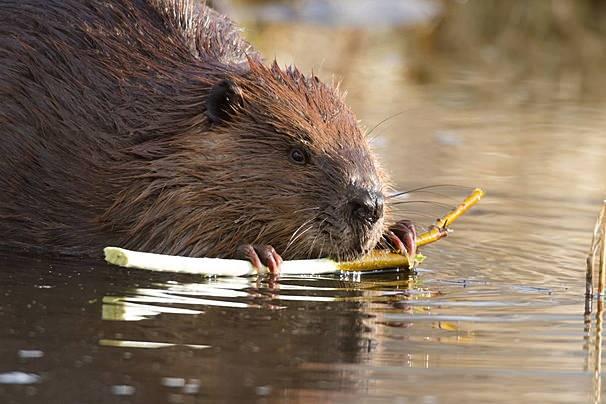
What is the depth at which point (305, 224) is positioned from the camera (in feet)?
16.4

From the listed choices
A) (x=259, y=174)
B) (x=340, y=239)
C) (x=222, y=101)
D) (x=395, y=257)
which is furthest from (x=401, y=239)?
(x=222, y=101)

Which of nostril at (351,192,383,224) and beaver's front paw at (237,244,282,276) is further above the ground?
nostril at (351,192,383,224)

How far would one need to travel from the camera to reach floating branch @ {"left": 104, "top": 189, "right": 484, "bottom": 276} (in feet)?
15.0

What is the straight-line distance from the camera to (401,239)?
209 inches

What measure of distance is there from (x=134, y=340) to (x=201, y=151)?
1.41 m

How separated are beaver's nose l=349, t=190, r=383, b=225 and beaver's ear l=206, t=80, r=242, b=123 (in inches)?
23.7

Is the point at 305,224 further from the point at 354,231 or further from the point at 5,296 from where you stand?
the point at 5,296

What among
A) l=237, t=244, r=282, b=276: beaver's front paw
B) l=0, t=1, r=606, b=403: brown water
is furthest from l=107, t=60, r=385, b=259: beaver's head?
l=0, t=1, r=606, b=403: brown water

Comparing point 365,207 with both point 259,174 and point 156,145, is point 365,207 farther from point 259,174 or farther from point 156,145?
point 156,145

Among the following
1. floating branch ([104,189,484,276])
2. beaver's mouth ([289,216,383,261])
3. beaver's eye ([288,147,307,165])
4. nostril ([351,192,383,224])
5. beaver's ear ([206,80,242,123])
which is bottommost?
floating branch ([104,189,484,276])

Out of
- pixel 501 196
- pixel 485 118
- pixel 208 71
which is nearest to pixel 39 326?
pixel 208 71

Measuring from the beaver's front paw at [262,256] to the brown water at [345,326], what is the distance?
0.22 feet

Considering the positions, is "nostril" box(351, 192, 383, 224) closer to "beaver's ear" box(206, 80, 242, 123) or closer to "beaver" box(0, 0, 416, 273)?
"beaver" box(0, 0, 416, 273)

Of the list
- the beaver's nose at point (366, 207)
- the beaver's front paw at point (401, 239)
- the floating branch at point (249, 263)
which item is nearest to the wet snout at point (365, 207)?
the beaver's nose at point (366, 207)
